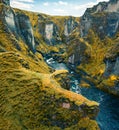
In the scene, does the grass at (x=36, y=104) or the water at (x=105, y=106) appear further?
the water at (x=105, y=106)

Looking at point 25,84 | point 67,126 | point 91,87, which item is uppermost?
point 25,84

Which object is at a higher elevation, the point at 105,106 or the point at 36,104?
the point at 36,104

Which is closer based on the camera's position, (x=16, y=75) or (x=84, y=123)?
(x=84, y=123)

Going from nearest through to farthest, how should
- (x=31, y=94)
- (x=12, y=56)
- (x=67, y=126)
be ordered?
(x=67, y=126), (x=31, y=94), (x=12, y=56)

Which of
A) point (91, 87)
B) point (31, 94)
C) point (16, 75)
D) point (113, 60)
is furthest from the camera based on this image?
point (113, 60)

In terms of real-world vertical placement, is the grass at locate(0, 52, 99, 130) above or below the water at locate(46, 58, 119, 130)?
above

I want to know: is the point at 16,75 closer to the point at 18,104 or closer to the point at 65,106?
the point at 18,104

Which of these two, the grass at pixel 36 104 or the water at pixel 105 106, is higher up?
the grass at pixel 36 104

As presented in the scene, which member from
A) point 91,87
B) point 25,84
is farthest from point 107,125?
point 91,87

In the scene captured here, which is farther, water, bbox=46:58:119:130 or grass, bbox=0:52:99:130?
water, bbox=46:58:119:130

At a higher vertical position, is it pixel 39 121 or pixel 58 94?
pixel 58 94

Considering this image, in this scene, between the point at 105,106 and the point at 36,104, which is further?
the point at 105,106
